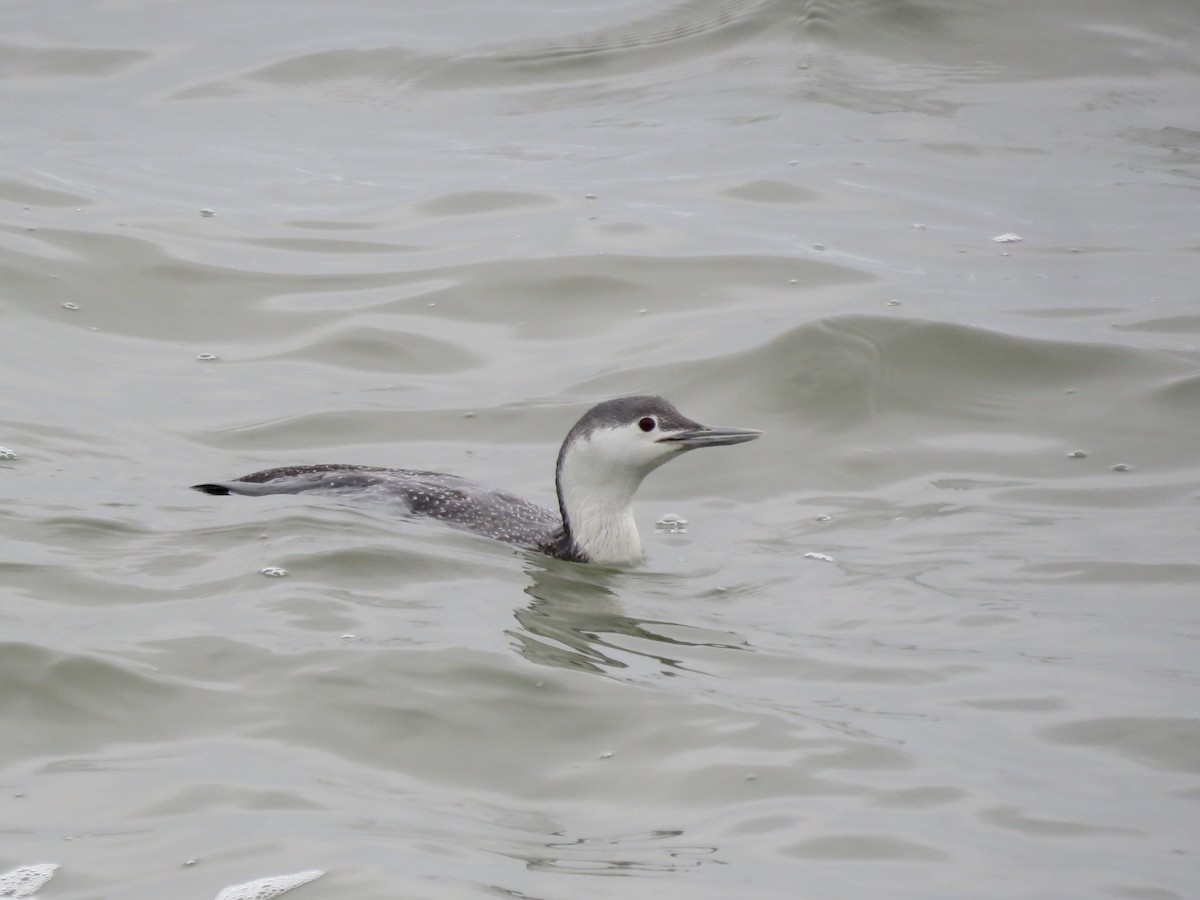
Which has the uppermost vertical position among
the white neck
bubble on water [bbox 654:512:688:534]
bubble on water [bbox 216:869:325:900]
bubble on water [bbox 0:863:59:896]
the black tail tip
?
bubble on water [bbox 0:863:59:896]

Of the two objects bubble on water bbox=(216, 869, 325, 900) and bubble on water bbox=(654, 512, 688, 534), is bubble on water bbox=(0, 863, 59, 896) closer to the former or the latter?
bubble on water bbox=(216, 869, 325, 900)

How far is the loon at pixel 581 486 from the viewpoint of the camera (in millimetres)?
7082

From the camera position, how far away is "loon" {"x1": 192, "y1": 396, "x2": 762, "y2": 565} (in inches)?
279

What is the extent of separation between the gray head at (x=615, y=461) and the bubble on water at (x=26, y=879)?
3.33 meters

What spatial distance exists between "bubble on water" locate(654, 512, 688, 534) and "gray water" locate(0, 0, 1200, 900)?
187mm

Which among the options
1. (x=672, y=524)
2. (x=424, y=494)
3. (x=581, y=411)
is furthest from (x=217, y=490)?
(x=581, y=411)

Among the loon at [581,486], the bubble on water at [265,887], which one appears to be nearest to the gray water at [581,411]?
the bubble on water at [265,887]

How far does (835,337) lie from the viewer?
375 inches

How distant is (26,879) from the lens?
161 inches

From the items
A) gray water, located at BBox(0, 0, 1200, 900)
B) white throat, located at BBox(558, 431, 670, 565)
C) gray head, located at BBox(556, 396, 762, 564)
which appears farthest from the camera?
white throat, located at BBox(558, 431, 670, 565)

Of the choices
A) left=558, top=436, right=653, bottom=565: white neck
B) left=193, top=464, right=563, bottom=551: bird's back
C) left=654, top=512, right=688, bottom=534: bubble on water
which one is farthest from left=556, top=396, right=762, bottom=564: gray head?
left=654, top=512, right=688, bottom=534: bubble on water

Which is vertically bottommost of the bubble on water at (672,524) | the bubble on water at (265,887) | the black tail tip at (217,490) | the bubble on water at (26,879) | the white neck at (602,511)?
the bubble on water at (672,524)

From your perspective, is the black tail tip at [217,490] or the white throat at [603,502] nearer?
the white throat at [603,502]

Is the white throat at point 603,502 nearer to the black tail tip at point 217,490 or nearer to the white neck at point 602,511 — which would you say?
the white neck at point 602,511
